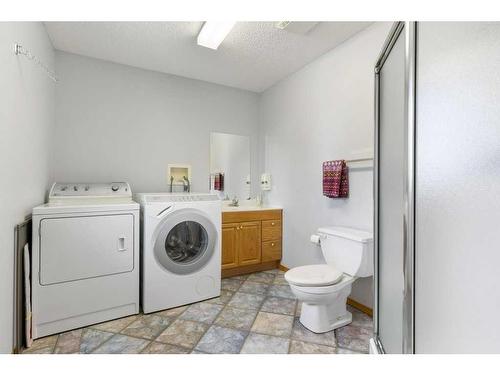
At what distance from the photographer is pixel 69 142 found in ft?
8.04

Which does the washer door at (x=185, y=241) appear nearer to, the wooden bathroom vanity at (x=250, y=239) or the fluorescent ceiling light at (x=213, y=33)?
the wooden bathroom vanity at (x=250, y=239)

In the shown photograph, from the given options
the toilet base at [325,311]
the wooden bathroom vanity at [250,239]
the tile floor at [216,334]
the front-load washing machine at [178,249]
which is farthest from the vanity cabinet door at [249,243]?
the toilet base at [325,311]

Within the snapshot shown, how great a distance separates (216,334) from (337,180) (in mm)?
1562

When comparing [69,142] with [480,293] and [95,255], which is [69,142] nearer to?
[95,255]

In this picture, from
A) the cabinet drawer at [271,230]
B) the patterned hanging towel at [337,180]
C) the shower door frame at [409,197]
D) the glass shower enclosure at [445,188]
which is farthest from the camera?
the cabinet drawer at [271,230]

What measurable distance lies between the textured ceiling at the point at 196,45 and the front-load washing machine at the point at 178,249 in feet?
4.65

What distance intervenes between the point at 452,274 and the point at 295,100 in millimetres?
2510

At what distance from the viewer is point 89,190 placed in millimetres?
2291

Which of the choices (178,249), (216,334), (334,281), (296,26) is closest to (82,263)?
(178,249)

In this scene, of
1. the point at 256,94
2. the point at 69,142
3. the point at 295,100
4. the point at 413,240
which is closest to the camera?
the point at 413,240

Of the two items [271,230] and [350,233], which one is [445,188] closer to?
[350,233]

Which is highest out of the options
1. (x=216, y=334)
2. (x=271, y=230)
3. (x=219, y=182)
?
(x=219, y=182)

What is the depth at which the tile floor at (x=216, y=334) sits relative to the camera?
5.20 ft
